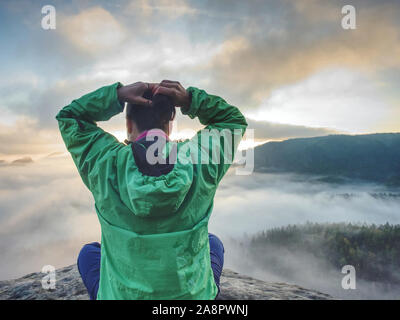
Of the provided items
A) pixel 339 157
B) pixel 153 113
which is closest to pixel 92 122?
pixel 153 113

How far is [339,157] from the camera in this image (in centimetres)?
10931

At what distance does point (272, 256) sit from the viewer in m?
90.5

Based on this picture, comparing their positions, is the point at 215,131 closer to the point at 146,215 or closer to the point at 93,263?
the point at 146,215

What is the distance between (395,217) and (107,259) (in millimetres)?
105741

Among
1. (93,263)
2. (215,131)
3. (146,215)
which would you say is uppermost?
(215,131)

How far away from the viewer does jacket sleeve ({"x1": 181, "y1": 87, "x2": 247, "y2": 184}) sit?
194 cm

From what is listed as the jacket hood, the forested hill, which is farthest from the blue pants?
→ the forested hill

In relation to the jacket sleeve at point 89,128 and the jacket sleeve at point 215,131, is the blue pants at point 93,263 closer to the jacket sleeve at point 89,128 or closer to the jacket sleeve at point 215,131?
the jacket sleeve at point 89,128

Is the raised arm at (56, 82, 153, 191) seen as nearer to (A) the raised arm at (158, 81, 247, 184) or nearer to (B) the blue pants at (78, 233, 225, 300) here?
(A) the raised arm at (158, 81, 247, 184)

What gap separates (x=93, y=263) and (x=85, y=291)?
1908 mm

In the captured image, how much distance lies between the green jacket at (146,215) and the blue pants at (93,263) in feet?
2.79

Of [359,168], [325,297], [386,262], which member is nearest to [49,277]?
[325,297]

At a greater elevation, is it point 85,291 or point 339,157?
point 85,291

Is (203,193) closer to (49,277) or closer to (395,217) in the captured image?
(49,277)
